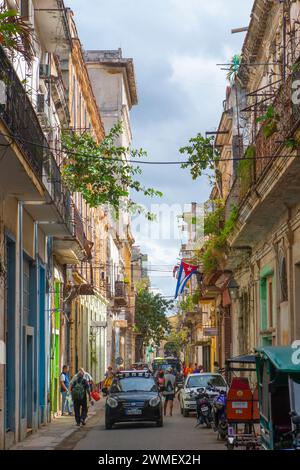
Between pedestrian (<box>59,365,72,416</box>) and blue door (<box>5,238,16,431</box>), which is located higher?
blue door (<box>5,238,16,431</box>)

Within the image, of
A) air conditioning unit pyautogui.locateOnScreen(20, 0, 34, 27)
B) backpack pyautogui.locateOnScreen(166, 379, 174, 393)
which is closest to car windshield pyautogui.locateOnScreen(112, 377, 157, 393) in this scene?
backpack pyautogui.locateOnScreen(166, 379, 174, 393)

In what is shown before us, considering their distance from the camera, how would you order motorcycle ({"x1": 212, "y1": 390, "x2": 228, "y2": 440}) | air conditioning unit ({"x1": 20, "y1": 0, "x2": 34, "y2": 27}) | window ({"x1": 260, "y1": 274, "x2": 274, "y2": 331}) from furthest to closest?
window ({"x1": 260, "y1": 274, "x2": 274, "y2": 331}) < air conditioning unit ({"x1": 20, "y1": 0, "x2": 34, "y2": 27}) < motorcycle ({"x1": 212, "y1": 390, "x2": 228, "y2": 440})

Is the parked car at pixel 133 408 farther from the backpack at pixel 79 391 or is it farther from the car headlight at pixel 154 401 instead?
the backpack at pixel 79 391

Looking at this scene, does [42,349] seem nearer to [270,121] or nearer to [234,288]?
[234,288]

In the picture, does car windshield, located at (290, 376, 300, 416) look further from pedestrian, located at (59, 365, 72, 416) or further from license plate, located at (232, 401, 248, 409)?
pedestrian, located at (59, 365, 72, 416)

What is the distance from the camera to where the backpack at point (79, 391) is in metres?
26.1

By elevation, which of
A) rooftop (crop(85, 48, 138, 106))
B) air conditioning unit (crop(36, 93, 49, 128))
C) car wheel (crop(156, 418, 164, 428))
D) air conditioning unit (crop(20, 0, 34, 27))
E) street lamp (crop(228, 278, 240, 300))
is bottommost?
car wheel (crop(156, 418, 164, 428))

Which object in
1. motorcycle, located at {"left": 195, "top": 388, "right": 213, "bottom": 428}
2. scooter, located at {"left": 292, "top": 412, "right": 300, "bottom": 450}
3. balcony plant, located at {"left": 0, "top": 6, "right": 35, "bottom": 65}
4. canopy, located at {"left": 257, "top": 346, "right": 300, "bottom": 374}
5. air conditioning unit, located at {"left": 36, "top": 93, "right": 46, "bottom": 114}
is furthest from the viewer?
air conditioning unit, located at {"left": 36, "top": 93, "right": 46, "bottom": 114}

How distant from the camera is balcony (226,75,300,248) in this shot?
17281mm

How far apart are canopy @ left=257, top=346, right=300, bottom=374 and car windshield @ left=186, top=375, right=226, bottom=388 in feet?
53.1

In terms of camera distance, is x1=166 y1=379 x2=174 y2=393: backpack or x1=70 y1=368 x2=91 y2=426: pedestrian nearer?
x1=70 y1=368 x2=91 y2=426: pedestrian

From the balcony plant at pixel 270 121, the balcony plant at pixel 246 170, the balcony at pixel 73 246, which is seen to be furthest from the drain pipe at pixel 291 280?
the balcony at pixel 73 246

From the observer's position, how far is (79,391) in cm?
2620

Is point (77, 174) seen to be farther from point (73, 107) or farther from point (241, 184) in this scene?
point (73, 107)
